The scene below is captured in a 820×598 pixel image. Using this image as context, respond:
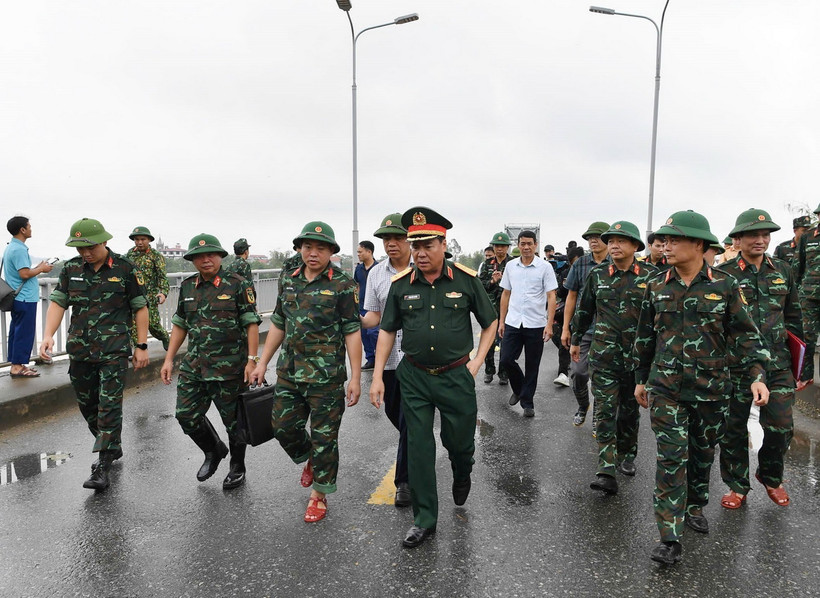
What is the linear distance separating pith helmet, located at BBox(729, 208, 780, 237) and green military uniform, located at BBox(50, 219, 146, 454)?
4.61 m

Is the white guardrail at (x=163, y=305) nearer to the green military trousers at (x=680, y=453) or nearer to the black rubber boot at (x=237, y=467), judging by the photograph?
the black rubber boot at (x=237, y=467)

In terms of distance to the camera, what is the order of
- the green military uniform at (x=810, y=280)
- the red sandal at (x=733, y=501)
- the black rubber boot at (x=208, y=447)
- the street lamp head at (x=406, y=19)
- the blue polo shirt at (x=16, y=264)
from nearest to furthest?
the red sandal at (x=733, y=501) → the black rubber boot at (x=208, y=447) → the green military uniform at (x=810, y=280) → the blue polo shirt at (x=16, y=264) → the street lamp head at (x=406, y=19)

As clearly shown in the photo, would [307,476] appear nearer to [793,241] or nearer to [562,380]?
[562,380]

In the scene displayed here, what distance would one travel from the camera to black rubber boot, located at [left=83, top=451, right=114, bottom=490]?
4.07 metres

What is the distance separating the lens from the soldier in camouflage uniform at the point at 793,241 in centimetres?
684

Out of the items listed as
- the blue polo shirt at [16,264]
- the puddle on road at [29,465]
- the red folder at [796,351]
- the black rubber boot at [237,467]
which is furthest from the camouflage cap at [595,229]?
the blue polo shirt at [16,264]

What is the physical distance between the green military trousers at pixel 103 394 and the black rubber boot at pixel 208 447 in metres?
0.61

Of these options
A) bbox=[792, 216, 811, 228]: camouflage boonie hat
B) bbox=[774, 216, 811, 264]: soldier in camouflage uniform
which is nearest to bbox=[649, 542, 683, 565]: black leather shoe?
bbox=[774, 216, 811, 264]: soldier in camouflage uniform

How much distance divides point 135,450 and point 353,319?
2636mm

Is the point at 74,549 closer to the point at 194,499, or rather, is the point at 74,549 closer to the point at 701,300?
the point at 194,499

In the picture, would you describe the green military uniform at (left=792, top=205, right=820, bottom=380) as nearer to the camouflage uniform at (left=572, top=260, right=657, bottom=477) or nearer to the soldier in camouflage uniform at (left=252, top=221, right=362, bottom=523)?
the camouflage uniform at (left=572, top=260, right=657, bottom=477)

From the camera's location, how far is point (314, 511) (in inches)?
144

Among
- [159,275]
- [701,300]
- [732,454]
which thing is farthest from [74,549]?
[159,275]

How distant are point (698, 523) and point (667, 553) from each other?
0.52 m
